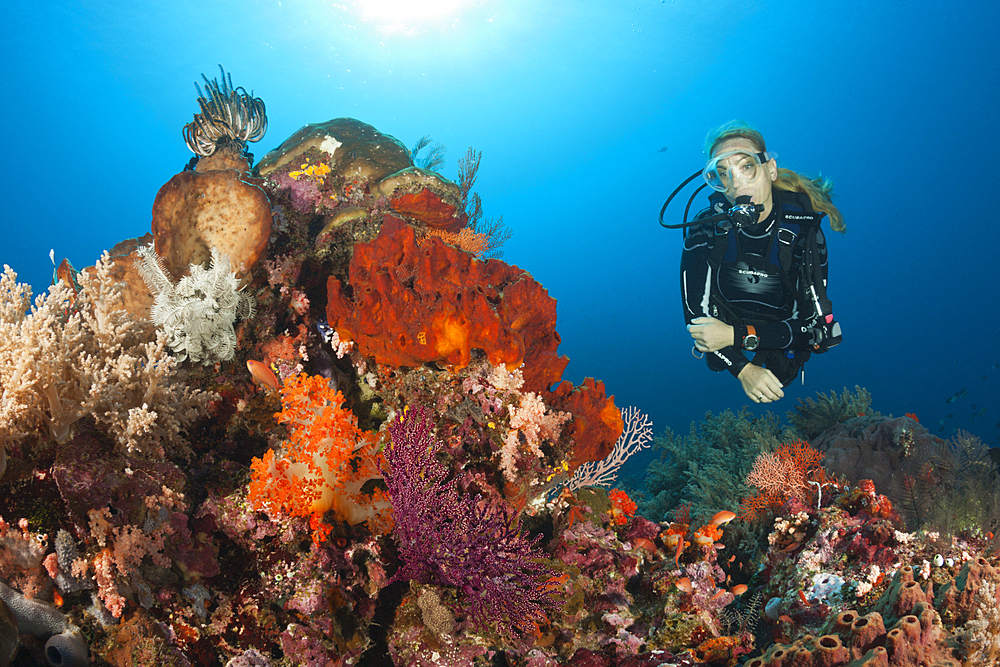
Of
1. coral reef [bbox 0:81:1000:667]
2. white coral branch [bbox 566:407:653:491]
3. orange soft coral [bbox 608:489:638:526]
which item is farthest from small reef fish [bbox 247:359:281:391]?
orange soft coral [bbox 608:489:638:526]

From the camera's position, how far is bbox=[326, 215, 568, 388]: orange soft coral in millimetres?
3273

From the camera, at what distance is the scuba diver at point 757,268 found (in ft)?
16.9

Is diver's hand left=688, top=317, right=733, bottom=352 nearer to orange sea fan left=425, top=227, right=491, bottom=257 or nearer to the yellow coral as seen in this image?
orange sea fan left=425, top=227, right=491, bottom=257

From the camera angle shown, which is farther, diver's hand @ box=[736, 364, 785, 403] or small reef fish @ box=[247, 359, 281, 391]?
diver's hand @ box=[736, 364, 785, 403]

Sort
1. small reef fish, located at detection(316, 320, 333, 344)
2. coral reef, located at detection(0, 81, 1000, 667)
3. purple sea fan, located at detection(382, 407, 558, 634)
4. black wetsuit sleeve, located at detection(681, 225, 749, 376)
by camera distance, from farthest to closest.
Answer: black wetsuit sleeve, located at detection(681, 225, 749, 376), small reef fish, located at detection(316, 320, 333, 344), purple sea fan, located at detection(382, 407, 558, 634), coral reef, located at detection(0, 81, 1000, 667)

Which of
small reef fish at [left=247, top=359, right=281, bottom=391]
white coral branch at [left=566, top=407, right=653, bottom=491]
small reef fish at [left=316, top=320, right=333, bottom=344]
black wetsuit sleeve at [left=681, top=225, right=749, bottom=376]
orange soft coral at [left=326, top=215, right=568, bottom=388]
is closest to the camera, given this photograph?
small reef fish at [left=247, top=359, right=281, bottom=391]

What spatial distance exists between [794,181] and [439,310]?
502 centimetres

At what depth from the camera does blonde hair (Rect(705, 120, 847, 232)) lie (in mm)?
5270

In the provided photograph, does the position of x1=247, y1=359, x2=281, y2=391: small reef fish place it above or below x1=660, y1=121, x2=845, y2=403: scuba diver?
below

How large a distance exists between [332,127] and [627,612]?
6717mm

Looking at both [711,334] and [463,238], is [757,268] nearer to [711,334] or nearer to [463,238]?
[711,334]

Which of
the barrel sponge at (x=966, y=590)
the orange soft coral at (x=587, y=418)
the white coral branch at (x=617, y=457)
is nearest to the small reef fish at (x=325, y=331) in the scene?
the orange soft coral at (x=587, y=418)

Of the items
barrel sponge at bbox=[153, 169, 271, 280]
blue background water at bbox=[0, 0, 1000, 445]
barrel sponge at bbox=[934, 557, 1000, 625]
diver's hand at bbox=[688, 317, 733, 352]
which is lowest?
barrel sponge at bbox=[934, 557, 1000, 625]

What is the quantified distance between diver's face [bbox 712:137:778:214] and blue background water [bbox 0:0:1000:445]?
1103 inches
